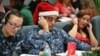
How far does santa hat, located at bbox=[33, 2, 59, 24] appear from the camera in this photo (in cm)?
233

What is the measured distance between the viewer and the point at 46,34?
234cm

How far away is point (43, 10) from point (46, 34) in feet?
0.60

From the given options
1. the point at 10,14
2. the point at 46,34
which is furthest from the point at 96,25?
the point at 10,14

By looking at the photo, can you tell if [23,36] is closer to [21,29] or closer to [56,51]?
[21,29]

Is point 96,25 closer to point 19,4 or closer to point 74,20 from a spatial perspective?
point 74,20

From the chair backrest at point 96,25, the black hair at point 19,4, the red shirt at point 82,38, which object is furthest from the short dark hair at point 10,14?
the chair backrest at point 96,25

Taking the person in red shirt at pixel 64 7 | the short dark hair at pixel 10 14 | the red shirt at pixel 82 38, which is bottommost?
the red shirt at pixel 82 38

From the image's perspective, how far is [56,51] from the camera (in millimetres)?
2320

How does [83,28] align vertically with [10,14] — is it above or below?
below

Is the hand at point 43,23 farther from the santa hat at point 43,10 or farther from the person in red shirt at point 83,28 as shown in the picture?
the person in red shirt at point 83,28

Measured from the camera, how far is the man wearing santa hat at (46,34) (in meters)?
2.26

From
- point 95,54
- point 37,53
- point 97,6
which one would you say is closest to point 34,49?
point 37,53

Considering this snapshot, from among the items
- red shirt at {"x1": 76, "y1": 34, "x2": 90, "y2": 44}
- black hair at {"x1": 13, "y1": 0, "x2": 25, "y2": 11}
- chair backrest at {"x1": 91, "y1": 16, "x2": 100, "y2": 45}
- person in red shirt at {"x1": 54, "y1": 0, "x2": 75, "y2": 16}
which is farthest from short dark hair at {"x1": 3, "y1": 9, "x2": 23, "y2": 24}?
chair backrest at {"x1": 91, "y1": 16, "x2": 100, "y2": 45}

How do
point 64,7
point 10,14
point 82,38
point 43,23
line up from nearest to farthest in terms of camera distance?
point 10,14, point 43,23, point 82,38, point 64,7
